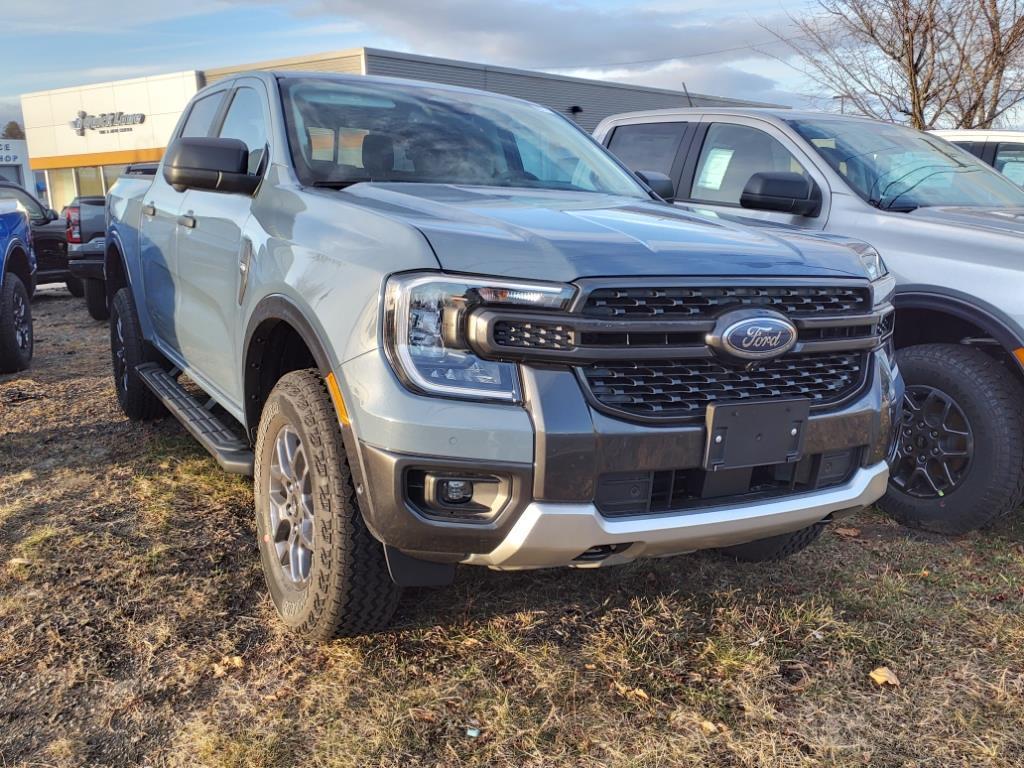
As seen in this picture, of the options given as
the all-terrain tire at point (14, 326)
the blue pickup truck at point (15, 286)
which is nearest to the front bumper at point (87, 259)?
the blue pickup truck at point (15, 286)

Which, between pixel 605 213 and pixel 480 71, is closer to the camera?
pixel 605 213

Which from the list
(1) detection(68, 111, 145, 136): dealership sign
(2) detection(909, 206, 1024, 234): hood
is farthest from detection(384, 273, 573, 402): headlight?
(1) detection(68, 111, 145, 136): dealership sign

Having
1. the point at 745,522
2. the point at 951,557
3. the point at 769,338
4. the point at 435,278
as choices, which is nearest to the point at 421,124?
the point at 435,278

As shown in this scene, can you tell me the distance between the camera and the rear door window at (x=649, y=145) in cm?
534

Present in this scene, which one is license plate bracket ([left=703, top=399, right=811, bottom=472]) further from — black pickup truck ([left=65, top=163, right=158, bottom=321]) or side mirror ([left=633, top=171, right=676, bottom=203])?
black pickup truck ([left=65, top=163, right=158, bottom=321])

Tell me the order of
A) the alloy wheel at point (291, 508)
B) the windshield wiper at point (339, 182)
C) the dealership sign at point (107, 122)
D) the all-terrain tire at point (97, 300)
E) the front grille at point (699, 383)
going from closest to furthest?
the front grille at point (699, 383) → the alloy wheel at point (291, 508) → the windshield wiper at point (339, 182) → the all-terrain tire at point (97, 300) → the dealership sign at point (107, 122)

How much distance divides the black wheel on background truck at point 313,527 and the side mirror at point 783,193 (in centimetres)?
251

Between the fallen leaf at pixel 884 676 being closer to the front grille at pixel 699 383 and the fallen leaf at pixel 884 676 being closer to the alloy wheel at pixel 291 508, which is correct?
the front grille at pixel 699 383

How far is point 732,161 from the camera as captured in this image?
500 cm

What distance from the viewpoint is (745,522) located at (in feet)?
7.95

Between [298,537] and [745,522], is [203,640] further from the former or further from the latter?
[745,522]

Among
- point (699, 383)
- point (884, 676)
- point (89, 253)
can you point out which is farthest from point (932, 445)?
point (89, 253)

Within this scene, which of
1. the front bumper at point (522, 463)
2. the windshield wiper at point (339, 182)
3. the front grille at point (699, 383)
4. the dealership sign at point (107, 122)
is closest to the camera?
the front bumper at point (522, 463)

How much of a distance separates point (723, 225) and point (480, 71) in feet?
88.6
